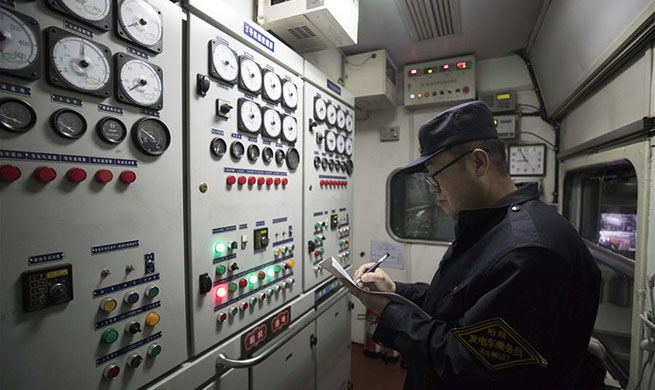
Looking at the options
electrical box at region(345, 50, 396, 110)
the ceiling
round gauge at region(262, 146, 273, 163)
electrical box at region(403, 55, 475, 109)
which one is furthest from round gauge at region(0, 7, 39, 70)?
electrical box at region(403, 55, 475, 109)

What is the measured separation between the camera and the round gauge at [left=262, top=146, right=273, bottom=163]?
1498 millimetres

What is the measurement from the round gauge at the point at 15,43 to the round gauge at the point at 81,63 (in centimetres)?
4

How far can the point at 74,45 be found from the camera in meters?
0.80

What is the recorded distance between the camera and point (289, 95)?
1.68m

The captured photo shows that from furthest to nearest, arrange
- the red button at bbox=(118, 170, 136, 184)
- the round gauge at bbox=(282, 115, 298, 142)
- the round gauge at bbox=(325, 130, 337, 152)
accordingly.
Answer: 1. the round gauge at bbox=(325, 130, 337, 152)
2. the round gauge at bbox=(282, 115, 298, 142)
3. the red button at bbox=(118, 170, 136, 184)

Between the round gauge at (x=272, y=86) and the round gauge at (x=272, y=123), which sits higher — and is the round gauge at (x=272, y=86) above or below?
above

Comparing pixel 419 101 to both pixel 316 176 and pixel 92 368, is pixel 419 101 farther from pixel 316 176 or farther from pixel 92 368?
pixel 92 368

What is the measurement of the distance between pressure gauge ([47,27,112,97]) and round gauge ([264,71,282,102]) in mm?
727

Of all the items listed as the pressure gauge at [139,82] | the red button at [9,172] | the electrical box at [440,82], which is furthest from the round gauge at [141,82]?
the electrical box at [440,82]

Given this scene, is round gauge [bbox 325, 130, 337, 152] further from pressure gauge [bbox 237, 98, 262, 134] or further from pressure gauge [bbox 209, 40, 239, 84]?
pressure gauge [bbox 209, 40, 239, 84]

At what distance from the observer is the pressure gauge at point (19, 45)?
68cm

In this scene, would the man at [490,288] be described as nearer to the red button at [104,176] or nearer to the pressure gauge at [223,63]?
the pressure gauge at [223,63]

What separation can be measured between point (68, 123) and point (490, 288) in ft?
4.27

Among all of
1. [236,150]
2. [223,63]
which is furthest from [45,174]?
[223,63]
